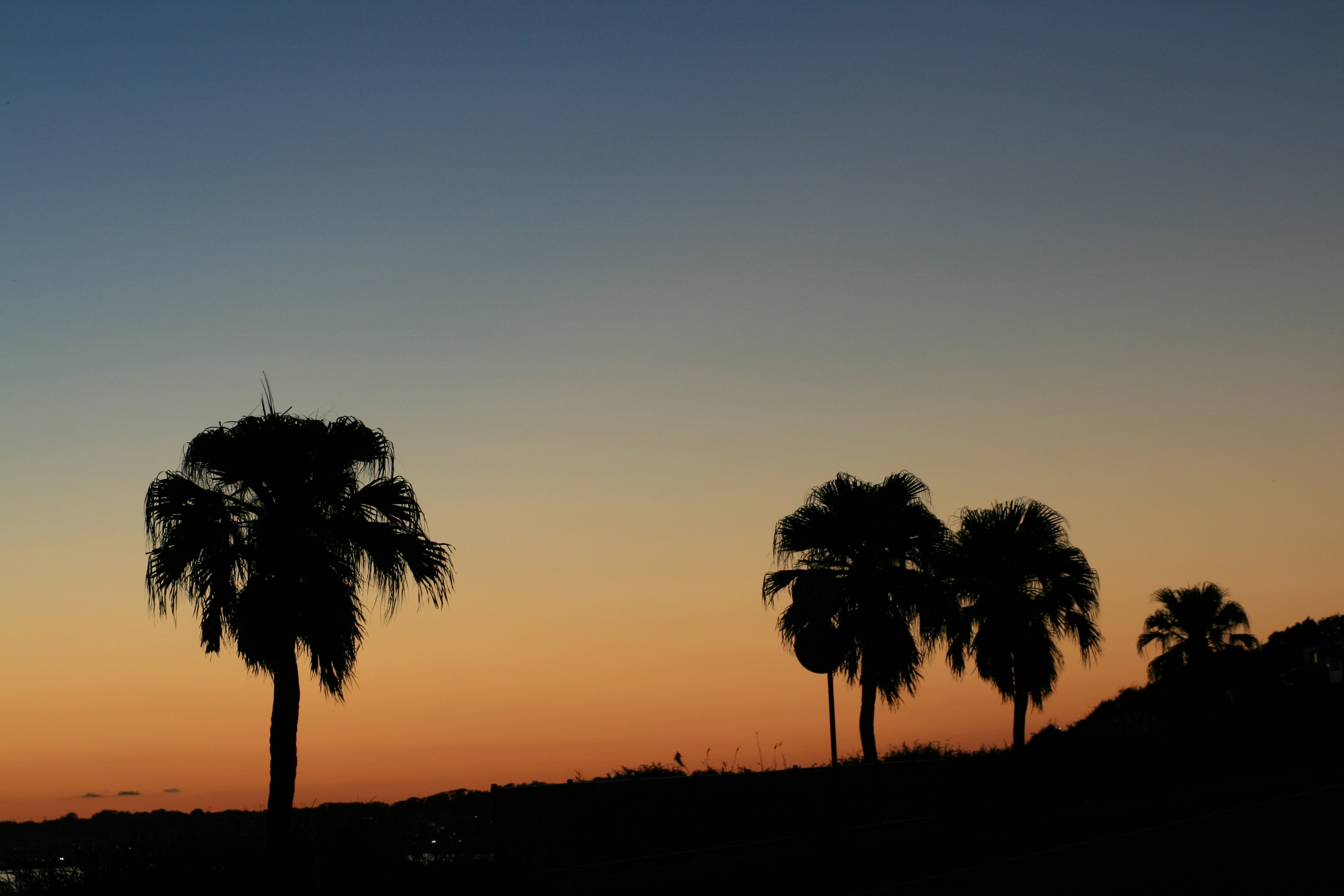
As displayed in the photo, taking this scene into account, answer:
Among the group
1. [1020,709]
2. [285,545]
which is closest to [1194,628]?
[1020,709]

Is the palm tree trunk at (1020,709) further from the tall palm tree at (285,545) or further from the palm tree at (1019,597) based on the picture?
the tall palm tree at (285,545)

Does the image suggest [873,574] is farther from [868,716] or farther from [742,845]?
[742,845]

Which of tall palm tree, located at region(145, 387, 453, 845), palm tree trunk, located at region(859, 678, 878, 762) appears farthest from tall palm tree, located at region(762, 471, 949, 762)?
tall palm tree, located at region(145, 387, 453, 845)

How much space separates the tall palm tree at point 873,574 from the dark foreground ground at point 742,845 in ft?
25.7

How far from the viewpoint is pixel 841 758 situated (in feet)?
93.4

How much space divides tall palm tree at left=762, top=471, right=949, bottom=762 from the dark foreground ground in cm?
782

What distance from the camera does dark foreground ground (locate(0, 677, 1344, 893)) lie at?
1279cm

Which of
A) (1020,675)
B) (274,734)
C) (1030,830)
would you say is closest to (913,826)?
(1030,830)

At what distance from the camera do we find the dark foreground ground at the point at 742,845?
1279 cm

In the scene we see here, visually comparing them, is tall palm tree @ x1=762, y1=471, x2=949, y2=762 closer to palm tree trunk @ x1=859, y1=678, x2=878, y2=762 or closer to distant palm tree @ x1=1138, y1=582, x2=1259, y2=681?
palm tree trunk @ x1=859, y1=678, x2=878, y2=762

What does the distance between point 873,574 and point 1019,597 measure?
7.39m

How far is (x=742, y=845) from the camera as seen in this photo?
17.1 metres

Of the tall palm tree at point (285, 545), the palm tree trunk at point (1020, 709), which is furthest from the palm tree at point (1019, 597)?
the tall palm tree at point (285, 545)

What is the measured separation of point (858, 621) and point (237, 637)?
56.2ft
